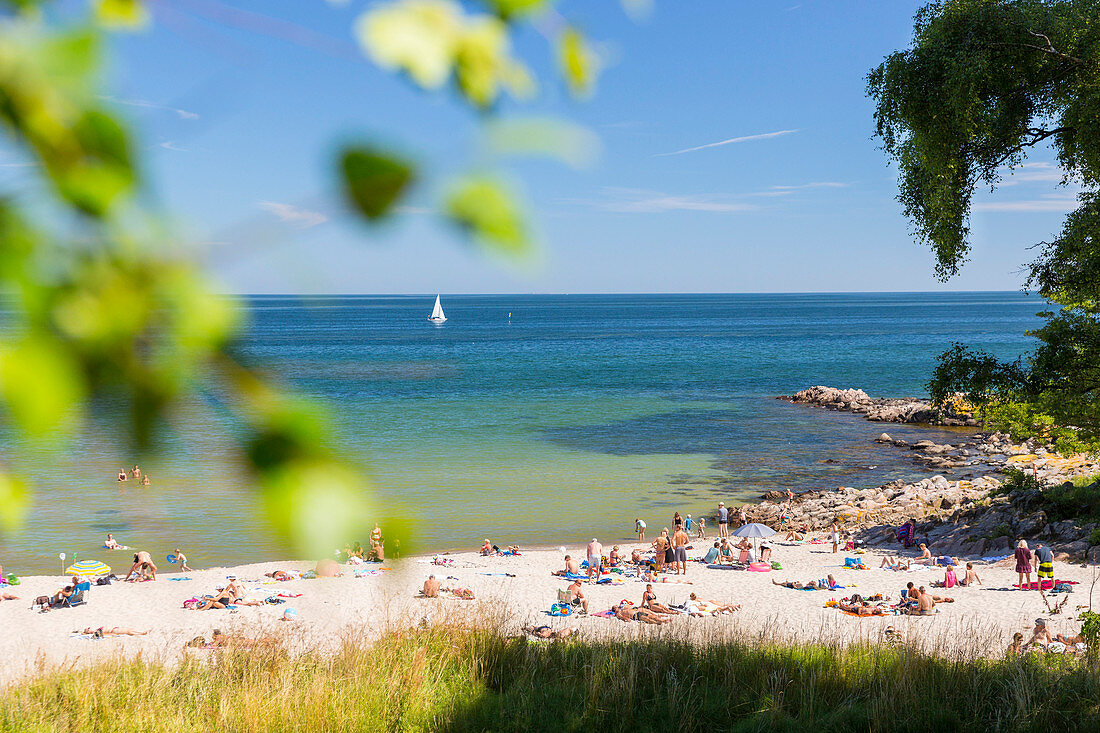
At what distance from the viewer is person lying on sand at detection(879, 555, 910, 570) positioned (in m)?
19.3

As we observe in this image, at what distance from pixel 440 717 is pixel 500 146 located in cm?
728

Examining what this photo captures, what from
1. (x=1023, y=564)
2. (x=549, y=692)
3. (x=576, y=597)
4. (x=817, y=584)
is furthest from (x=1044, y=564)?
(x=549, y=692)

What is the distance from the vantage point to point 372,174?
2.31 ft

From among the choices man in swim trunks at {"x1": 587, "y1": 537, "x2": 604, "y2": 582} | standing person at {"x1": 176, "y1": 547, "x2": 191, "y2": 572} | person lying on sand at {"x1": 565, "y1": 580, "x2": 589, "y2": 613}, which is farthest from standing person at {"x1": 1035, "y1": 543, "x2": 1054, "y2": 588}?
standing person at {"x1": 176, "y1": 547, "x2": 191, "y2": 572}

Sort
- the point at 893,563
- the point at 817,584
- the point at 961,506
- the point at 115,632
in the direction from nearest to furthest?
the point at 115,632, the point at 817,584, the point at 893,563, the point at 961,506

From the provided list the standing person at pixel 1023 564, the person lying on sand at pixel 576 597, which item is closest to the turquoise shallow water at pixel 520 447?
the person lying on sand at pixel 576 597

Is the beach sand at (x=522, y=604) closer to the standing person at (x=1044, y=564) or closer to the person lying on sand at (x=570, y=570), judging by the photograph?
the standing person at (x=1044, y=564)

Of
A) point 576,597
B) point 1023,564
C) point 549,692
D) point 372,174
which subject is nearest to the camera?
point 372,174

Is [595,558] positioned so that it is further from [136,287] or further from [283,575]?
[136,287]

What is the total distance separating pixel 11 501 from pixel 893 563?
69.9ft

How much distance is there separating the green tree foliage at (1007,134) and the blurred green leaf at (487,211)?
1243 cm

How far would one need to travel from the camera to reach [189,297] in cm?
75

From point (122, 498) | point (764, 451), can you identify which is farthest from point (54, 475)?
point (764, 451)

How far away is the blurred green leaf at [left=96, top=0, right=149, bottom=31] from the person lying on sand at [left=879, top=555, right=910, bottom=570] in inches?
832
